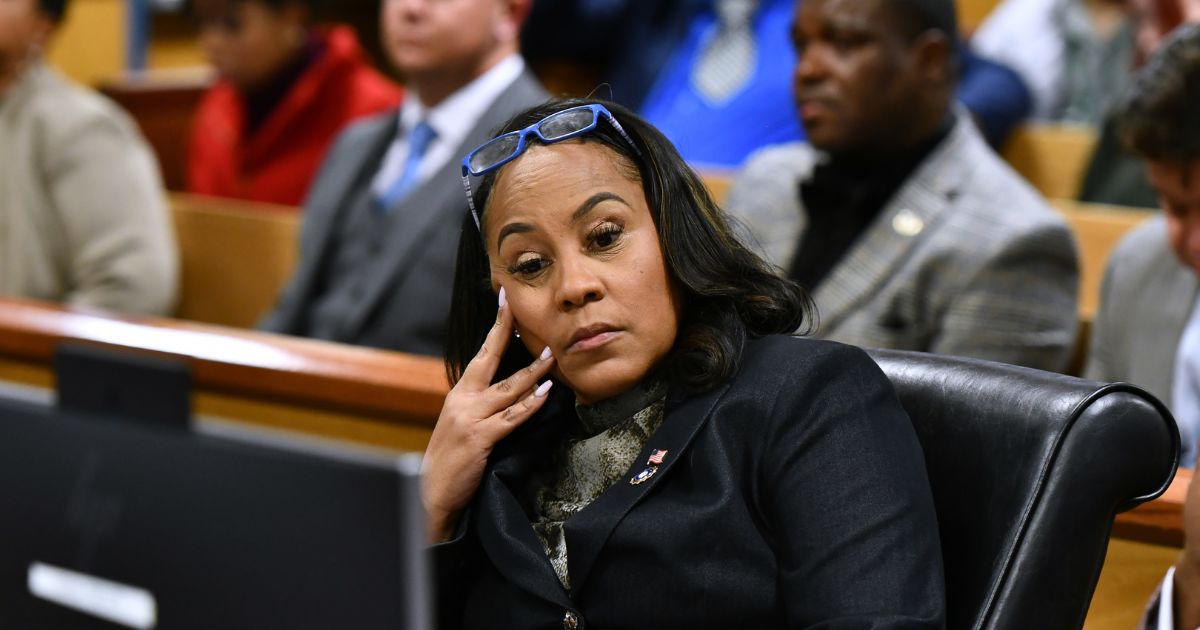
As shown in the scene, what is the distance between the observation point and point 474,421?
1.51m

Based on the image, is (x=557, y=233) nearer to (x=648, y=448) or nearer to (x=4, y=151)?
(x=648, y=448)

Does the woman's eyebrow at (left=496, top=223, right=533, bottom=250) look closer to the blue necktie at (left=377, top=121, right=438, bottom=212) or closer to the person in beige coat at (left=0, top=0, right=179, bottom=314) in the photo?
the blue necktie at (left=377, top=121, right=438, bottom=212)

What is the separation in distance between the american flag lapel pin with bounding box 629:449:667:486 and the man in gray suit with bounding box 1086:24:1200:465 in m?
1.03

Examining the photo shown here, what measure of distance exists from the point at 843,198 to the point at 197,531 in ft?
6.59

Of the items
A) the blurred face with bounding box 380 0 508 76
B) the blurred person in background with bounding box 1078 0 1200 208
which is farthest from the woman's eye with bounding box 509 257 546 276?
the blurred person in background with bounding box 1078 0 1200 208

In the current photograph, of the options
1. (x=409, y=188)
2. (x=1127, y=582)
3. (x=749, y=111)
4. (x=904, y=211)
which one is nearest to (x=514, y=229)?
(x=1127, y=582)

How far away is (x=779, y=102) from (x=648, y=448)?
2.36 metres

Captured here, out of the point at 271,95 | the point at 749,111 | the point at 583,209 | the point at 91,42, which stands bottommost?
the point at 91,42

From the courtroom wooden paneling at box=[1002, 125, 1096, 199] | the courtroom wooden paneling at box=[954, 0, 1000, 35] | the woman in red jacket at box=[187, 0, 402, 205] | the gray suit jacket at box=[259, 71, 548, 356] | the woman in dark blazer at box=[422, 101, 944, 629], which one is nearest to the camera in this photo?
the woman in dark blazer at box=[422, 101, 944, 629]

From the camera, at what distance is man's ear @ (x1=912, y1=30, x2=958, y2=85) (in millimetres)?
2602

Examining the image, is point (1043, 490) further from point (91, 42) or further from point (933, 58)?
point (91, 42)

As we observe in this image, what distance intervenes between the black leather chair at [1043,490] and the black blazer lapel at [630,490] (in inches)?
10.2

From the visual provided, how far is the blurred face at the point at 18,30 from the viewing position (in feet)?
10.5

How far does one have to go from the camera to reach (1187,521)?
138 cm
